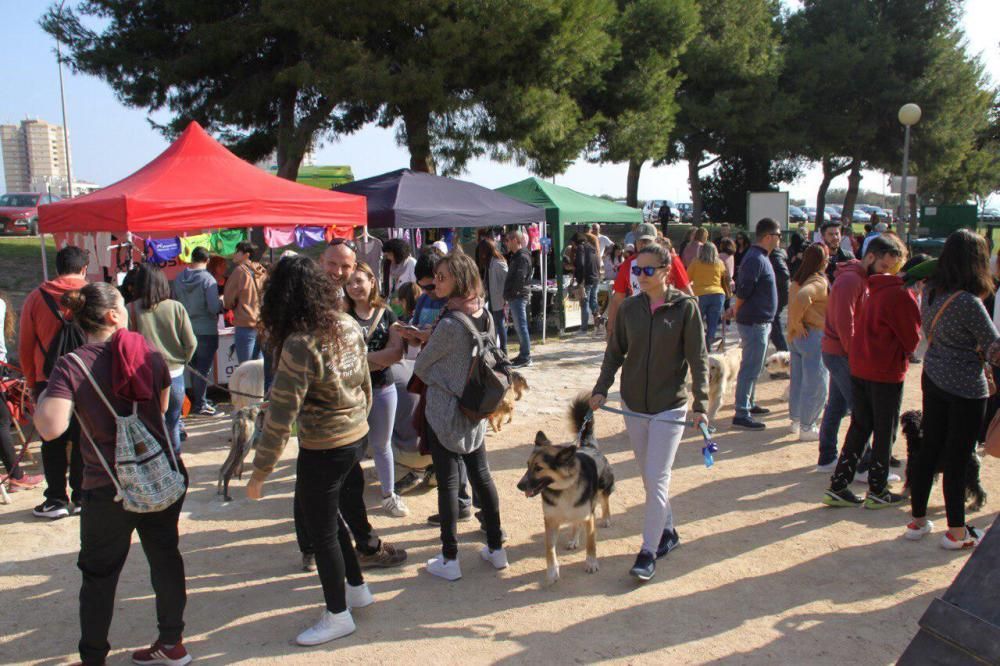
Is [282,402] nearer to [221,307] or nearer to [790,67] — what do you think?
[221,307]

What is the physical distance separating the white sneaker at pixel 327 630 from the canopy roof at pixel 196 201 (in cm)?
477

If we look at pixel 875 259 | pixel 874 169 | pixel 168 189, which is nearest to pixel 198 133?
pixel 168 189

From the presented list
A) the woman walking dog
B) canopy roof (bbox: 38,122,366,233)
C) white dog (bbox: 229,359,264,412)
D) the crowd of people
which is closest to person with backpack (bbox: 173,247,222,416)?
canopy roof (bbox: 38,122,366,233)

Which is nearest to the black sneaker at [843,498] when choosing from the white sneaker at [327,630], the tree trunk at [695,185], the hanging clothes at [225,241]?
the white sneaker at [327,630]

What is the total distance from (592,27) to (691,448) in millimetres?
12692

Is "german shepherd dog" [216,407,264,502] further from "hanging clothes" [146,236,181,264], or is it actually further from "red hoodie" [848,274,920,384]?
"red hoodie" [848,274,920,384]

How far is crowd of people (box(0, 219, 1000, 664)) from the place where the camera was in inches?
116

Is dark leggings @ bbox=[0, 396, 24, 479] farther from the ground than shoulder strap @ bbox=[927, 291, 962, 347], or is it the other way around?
shoulder strap @ bbox=[927, 291, 962, 347]

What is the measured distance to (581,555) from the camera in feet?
13.8

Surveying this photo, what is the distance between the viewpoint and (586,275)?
12195 millimetres

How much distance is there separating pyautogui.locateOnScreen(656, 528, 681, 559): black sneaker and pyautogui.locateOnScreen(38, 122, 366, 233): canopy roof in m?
5.22

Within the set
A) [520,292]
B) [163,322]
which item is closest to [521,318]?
[520,292]

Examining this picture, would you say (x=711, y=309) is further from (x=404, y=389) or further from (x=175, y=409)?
(x=175, y=409)

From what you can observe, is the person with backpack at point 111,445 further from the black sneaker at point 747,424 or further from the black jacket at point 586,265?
the black jacket at point 586,265
